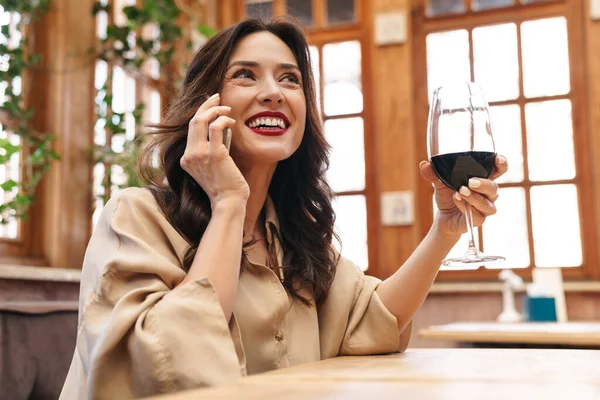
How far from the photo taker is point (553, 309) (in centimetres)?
278

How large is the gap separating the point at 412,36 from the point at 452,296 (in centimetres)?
159

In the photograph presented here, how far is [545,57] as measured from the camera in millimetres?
3770

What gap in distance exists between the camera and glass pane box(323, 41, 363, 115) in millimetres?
4094

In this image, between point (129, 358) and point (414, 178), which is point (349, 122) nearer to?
point (414, 178)

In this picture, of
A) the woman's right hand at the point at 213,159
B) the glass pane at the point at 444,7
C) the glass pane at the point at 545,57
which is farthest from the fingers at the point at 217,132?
the glass pane at the point at 444,7

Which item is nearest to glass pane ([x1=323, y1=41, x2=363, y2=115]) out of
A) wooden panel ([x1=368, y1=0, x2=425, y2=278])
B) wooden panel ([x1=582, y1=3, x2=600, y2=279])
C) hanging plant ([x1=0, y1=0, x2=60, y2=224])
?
wooden panel ([x1=368, y1=0, x2=425, y2=278])

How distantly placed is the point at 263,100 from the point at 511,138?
276 cm

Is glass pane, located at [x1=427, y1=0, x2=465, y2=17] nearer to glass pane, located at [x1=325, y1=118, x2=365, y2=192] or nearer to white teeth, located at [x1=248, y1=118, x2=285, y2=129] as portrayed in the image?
glass pane, located at [x1=325, y1=118, x2=365, y2=192]

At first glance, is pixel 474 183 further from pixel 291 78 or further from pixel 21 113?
pixel 21 113

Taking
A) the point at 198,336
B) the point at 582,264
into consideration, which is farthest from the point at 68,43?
the point at 582,264

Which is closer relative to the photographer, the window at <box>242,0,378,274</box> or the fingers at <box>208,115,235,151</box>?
the fingers at <box>208,115,235,151</box>

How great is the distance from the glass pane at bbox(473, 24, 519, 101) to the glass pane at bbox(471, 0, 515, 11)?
0.38 feet

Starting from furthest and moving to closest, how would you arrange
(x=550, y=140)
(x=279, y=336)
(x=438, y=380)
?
(x=550, y=140), (x=279, y=336), (x=438, y=380)

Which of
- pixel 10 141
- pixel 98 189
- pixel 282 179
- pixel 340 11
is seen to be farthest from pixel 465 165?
pixel 340 11
